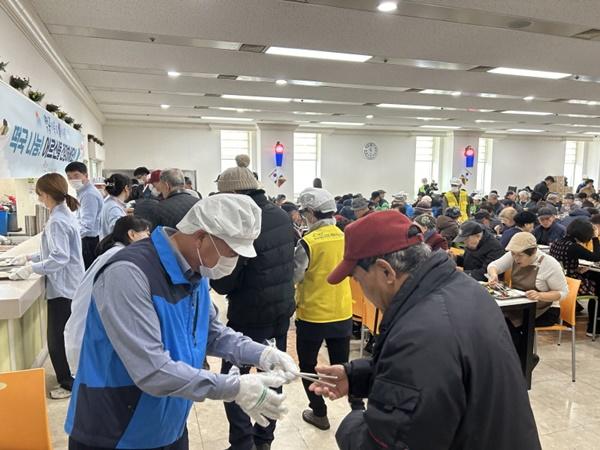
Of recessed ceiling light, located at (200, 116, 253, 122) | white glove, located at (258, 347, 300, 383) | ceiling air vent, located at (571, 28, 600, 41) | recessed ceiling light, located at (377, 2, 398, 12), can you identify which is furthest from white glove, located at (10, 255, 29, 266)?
recessed ceiling light, located at (200, 116, 253, 122)

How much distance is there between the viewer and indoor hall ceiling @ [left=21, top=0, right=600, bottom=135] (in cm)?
375

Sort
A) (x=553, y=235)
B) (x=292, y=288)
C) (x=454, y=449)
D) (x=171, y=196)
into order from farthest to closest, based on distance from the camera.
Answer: (x=553, y=235) < (x=171, y=196) < (x=292, y=288) < (x=454, y=449)

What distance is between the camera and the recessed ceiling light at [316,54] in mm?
5004

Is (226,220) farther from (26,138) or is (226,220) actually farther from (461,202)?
(461,202)

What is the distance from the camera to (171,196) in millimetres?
3186

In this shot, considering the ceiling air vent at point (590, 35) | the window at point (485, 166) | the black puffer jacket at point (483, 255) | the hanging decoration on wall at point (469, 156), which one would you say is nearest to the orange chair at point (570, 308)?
the black puffer jacket at point (483, 255)

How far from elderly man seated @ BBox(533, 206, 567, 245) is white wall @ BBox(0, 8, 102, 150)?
19.3ft

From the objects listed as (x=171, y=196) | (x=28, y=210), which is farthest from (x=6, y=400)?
(x=28, y=210)

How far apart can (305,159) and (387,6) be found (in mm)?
11079

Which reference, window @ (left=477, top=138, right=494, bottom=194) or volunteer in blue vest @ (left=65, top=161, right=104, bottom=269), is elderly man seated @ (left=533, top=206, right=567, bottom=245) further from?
window @ (left=477, top=138, right=494, bottom=194)

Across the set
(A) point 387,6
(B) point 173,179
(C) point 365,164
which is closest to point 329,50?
(A) point 387,6

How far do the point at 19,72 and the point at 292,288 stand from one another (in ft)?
10.9

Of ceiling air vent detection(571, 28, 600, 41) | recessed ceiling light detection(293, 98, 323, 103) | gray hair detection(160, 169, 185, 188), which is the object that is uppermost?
ceiling air vent detection(571, 28, 600, 41)

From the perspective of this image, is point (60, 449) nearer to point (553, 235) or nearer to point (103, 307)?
point (103, 307)
